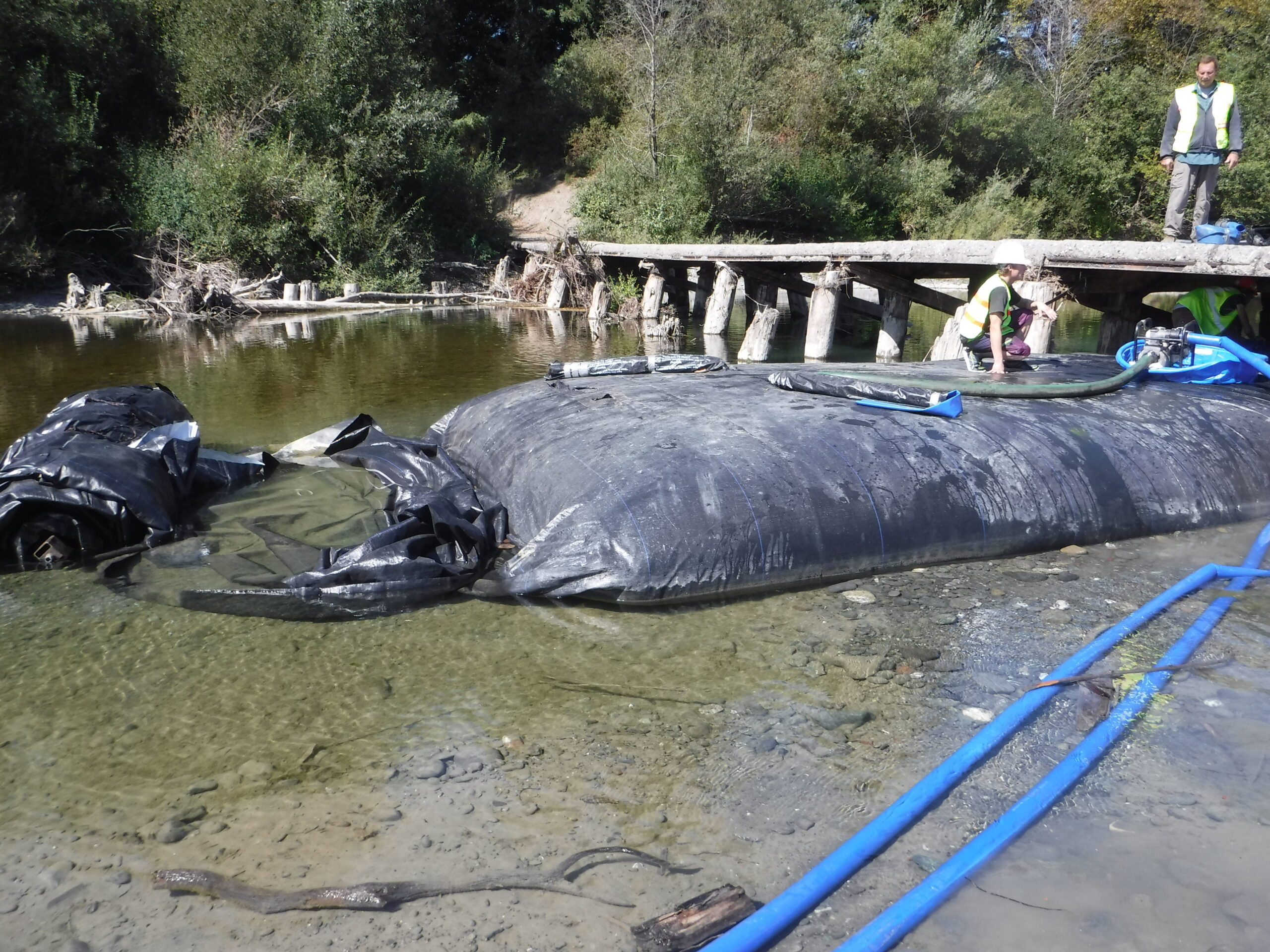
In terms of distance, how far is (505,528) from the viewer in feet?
15.7

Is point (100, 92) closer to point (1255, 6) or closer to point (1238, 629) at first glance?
point (1238, 629)

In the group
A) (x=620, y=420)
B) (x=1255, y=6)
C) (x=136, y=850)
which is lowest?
(x=136, y=850)

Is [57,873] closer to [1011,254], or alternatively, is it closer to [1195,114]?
[1011,254]

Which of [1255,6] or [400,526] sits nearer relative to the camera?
[400,526]

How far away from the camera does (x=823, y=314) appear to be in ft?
34.5

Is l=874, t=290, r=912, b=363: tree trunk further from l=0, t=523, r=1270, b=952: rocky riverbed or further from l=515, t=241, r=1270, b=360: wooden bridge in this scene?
l=0, t=523, r=1270, b=952: rocky riverbed

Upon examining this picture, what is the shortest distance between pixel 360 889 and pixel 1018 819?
177 centimetres

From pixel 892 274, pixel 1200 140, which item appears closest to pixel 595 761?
pixel 1200 140

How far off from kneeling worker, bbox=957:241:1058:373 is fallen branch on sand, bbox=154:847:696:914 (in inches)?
185

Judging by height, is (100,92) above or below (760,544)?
above

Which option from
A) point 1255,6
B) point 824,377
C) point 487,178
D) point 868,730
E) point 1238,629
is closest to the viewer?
point 868,730

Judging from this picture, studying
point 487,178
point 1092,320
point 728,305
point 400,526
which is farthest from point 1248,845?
point 487,178

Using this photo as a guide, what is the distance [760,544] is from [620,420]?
1.10m

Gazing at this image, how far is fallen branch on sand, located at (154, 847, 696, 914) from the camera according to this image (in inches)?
94.2
